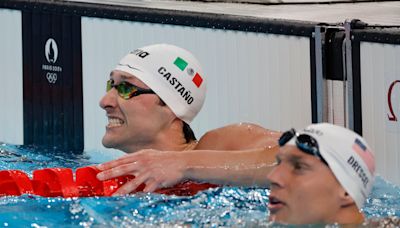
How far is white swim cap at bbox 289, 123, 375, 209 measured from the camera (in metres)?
3.30

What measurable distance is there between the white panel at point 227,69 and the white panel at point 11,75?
0.51m

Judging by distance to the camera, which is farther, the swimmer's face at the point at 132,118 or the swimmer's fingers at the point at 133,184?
the swimmer's face at the point at 132,118

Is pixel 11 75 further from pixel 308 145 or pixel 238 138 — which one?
pixel 308 145

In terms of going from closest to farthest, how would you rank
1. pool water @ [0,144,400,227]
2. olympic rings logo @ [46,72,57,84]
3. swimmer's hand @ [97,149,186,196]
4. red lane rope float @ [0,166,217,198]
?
pool water @ [0,144,400,227], swimmer's hand @ [97,149,186,196], red lane rope float @ [0,166,217,198], olympic rings logo @ [46,72,57,84]

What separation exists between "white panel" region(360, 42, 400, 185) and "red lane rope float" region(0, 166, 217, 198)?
102 cm

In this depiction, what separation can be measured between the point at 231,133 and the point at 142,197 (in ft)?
1.69

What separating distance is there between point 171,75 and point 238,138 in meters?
0.36

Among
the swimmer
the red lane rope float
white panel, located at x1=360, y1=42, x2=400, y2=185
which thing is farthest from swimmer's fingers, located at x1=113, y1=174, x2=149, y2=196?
white panel, located at x1=360, y1=42, x2=400, y2=185

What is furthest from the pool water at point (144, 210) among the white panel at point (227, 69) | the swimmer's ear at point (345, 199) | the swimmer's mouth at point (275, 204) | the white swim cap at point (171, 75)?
the white panel at point (227, 69)

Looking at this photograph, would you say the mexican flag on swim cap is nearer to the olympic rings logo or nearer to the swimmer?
the swimmer

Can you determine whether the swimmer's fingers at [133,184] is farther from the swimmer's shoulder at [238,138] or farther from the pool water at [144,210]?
the swimmer's shoulder at [238,138]

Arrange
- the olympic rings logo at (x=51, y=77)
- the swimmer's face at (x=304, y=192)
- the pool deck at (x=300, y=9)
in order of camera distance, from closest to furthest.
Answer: the swimmer's face at (x=304, y=192)
the pool deck at (x=300, y=9)
the olympic rings logo at (x=51, y=77)

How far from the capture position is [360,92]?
5016 mm

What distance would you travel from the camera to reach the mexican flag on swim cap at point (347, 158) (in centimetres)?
330
